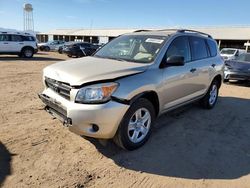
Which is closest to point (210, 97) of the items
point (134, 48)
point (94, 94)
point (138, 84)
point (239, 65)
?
point (134, 48)

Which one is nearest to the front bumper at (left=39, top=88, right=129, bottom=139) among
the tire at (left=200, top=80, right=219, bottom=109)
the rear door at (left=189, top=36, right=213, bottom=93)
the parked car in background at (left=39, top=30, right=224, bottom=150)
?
the parked car in background at (left=39, top=30, right=224, bottom=150)

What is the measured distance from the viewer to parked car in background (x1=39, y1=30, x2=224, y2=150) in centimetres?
365

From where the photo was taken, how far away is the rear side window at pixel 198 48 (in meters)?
5.74

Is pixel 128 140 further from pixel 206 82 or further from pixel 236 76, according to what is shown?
pixel 236 76

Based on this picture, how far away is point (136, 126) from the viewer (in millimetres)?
4254

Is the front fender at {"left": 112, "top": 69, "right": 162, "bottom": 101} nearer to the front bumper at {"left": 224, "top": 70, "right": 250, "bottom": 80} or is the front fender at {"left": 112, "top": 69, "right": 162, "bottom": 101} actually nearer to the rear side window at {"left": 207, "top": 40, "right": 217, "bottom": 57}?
the rear side window at {"left": 207, "top": 40, "right": 217, "bottom": 57}

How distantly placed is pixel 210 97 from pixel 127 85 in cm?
374

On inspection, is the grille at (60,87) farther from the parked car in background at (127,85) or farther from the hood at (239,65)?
the hood at (239,65)

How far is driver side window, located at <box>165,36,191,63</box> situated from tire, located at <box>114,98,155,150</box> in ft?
3.43

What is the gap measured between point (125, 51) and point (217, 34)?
143 feet

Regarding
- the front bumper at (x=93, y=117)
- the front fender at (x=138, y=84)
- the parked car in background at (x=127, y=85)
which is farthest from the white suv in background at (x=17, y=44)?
the front fender at (x=138, y=84)

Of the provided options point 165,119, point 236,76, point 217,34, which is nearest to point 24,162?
point 165,119

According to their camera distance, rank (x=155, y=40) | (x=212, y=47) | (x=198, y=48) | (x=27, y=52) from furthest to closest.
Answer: (x=27, y=52) → (x=212, y=47) → (x=198, y=48) → (x=155, y=40)

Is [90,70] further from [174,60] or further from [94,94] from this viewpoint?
[174,60]
